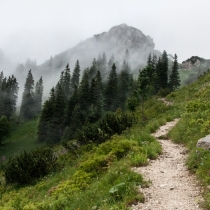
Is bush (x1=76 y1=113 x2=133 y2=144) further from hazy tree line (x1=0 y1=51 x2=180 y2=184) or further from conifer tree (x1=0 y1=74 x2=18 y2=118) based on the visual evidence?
conifer tree (x1=0 y1=74 x2=18 y2=118)

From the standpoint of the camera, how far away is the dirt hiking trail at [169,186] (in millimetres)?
7213

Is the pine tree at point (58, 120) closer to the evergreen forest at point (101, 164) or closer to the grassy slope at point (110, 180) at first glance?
the evergreen forest at point (101, 164)

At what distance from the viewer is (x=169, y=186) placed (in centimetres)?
867

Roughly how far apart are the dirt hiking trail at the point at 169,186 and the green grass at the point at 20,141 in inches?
2077

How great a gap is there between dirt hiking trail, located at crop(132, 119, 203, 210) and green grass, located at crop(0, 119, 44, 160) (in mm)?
52763

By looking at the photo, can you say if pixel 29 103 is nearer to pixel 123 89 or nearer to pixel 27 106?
pixel 27 106

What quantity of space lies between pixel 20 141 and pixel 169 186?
66737 mm

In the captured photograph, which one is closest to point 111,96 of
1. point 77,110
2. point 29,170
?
point 77,110

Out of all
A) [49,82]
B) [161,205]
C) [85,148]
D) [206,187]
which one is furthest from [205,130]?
[49,82]

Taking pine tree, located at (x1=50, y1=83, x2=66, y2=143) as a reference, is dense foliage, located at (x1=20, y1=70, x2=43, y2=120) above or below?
above

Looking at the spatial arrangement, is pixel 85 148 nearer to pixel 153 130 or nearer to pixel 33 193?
pixel 153 130

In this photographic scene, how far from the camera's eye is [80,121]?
200 feet

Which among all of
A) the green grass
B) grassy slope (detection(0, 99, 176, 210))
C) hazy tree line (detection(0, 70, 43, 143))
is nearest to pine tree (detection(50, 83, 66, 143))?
the green grass

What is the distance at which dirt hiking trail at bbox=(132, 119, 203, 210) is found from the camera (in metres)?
7.21
